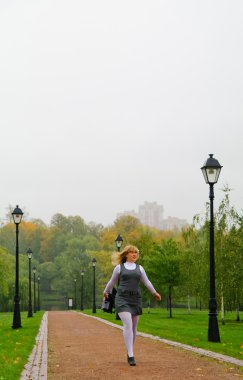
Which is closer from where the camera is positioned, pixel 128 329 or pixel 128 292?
pixel 128 329

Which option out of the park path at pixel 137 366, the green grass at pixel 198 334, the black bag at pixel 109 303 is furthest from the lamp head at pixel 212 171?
the black bag at pixel 109 303

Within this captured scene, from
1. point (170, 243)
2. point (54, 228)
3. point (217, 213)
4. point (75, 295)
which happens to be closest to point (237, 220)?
point (217, 213)

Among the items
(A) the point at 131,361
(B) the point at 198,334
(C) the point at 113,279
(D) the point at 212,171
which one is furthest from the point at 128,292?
(B) the point at 198,334

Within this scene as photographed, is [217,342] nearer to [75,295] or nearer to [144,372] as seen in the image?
[144,372]

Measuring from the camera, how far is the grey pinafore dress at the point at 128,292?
10406 mm

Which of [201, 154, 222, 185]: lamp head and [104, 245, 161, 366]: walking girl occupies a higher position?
[201, 154, 222, 185]: lamp head

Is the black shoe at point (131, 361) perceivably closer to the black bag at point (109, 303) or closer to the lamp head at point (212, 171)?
the black bag at point (109, 303)

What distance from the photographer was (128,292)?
34.3ft

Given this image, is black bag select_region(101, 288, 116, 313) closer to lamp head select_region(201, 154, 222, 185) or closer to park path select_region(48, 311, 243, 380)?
park path select_region(48, 311, 243, 380)

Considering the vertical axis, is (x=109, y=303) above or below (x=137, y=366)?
above

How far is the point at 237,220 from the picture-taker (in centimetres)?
3703

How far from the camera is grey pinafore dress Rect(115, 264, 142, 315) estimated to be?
1041 cm

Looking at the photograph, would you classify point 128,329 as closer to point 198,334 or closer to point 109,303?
point 109,303

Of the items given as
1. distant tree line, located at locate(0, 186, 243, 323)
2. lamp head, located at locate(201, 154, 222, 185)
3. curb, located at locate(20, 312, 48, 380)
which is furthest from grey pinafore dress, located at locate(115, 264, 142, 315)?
distant tree line, located at locate(0, 186, 243, 323)
